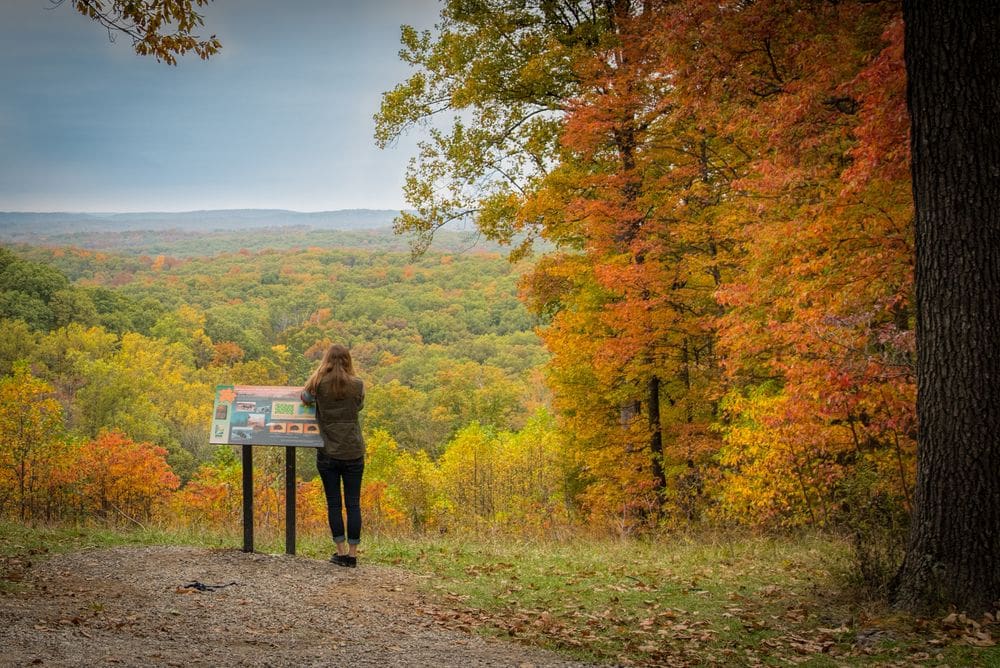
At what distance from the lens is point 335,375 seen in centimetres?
784

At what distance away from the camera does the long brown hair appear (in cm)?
781

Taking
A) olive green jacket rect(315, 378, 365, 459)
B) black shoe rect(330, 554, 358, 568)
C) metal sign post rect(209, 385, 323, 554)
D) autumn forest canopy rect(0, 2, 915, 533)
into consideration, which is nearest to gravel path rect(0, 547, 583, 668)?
black shoe rect(330, 554, 358, 568)

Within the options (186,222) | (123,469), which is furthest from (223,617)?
(186,222)

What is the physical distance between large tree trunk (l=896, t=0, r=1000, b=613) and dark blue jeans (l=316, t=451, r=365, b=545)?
16.3 ft

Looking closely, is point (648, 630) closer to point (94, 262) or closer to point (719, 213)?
point (719, 213)

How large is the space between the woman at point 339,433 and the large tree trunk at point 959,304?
16.5 feet

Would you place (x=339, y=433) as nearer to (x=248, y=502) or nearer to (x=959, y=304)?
(x=248, y=502)

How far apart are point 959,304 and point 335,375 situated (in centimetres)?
545

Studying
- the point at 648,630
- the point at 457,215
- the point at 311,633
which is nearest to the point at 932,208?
the point at 648,630

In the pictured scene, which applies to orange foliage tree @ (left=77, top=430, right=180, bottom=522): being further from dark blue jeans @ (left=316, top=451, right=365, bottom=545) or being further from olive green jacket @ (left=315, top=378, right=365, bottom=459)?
olive green jacket @ (left=315, top=378, right=365, bottom=459)

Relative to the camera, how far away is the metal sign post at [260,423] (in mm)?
7754

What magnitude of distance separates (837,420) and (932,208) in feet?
19.1

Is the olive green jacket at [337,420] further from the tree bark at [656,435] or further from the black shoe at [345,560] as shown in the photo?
the tree bark at [656,435]

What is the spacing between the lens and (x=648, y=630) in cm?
623
